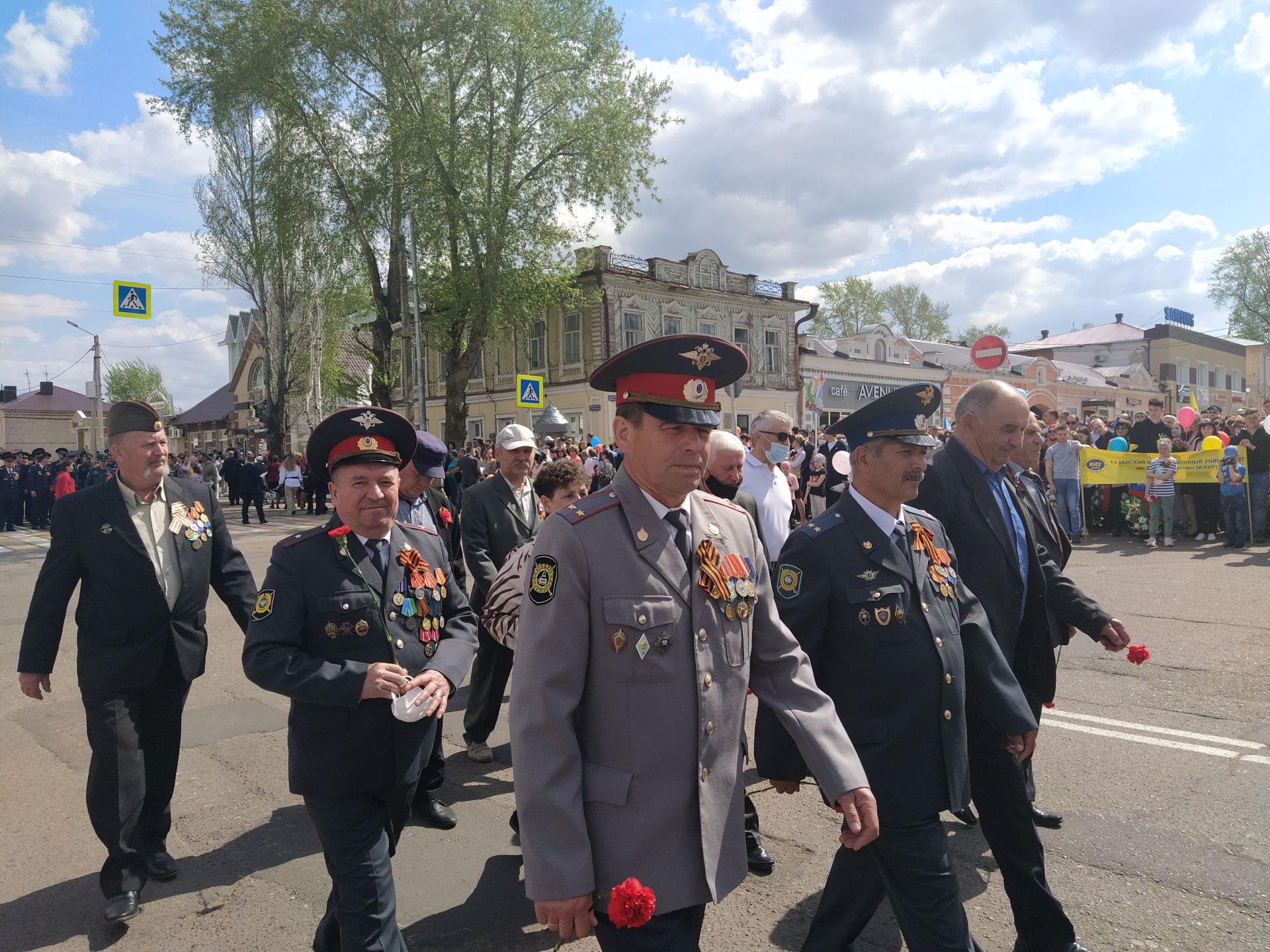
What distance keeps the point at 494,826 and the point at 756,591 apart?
2796 millimetres

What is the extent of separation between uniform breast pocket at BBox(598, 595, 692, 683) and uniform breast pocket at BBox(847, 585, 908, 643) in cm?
86

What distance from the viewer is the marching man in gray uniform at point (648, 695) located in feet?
6.31

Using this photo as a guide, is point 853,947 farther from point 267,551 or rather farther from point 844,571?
point 267,551

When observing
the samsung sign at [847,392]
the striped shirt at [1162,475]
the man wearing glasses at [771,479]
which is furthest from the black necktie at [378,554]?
the samsung sign at [847,392]

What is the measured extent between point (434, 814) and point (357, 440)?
91.3 inches

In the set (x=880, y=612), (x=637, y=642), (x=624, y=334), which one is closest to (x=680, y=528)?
(x=637, y=642)

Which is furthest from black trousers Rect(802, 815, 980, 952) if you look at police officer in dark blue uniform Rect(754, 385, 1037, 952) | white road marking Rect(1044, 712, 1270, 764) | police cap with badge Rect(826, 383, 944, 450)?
white road marking Rect(1044, 712, 1270, 764)

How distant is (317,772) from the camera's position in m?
2.76

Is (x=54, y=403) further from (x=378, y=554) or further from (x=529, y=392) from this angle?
(x=378, y=554)

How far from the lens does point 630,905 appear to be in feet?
5.88

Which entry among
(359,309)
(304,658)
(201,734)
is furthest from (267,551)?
(359,309)

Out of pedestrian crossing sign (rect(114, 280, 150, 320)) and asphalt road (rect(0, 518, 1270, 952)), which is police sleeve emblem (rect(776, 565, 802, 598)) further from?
pedestrian crossing sign (rect(114, 280, 150, 320))

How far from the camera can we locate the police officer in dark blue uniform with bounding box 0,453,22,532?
25609 mm

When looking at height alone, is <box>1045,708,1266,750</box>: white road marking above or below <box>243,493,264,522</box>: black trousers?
below
